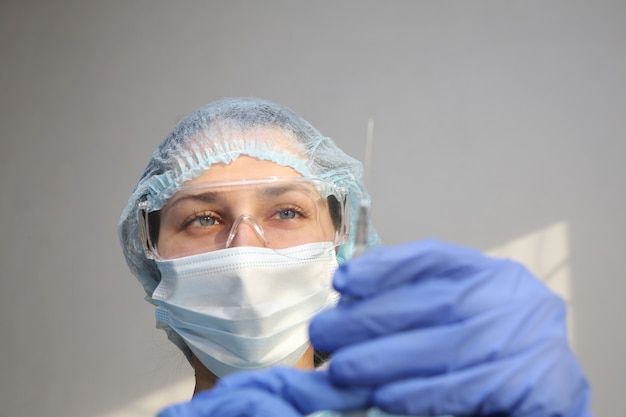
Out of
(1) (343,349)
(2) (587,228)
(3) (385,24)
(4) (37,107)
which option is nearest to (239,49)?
(3) (385,24)

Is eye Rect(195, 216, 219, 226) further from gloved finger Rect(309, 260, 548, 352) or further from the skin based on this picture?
gloved finger Rect(309, 260, 548, 352)

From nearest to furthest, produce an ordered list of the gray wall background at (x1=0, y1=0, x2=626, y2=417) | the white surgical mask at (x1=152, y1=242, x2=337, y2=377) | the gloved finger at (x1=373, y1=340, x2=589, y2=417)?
the gloved finger at (x1=373, y1=340, x2=589, y2=417) → the white surgical mask at (x1=152, y1=242, x2=337, y2=377) → the gray wall background at (x1=0, y1=0, x2=626, y2=417)

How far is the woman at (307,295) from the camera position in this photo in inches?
25.9

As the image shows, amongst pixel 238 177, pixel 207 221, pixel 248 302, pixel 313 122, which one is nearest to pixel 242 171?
pixel 238 177

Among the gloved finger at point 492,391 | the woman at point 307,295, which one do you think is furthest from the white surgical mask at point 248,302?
the gloved finger at point 492,391

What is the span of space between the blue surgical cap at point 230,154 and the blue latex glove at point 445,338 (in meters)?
0.60

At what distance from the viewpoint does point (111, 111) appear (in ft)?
9.92

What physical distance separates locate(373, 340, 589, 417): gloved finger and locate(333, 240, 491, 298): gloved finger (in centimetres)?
12

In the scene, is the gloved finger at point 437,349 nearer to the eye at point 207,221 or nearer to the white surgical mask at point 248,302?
the white surgical mask at point 248,302

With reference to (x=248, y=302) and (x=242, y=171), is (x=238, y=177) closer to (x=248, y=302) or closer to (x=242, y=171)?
(x=242, y=171)

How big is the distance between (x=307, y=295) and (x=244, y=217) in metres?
0.20

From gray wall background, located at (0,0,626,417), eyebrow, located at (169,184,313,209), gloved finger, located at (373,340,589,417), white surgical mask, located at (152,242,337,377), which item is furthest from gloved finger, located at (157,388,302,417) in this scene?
gray wall background, located at (0,0,626,417)

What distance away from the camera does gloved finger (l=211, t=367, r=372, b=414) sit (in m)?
0.67

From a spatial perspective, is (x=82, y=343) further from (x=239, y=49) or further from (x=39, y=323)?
(x=239, y=49)
